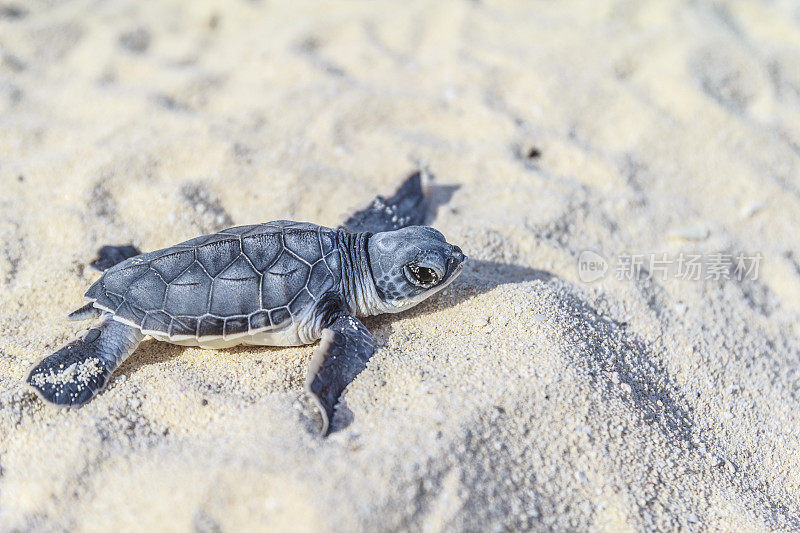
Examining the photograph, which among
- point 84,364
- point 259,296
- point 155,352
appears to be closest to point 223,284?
point 259,296

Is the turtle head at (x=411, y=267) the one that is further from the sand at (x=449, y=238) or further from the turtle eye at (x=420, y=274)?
the sand at (x=449, y=238)

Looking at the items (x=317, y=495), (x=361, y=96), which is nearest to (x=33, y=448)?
(x=317, y=495)

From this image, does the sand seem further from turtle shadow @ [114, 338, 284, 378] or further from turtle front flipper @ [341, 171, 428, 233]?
turtle front flipper @ [341, 171, 428, 233]

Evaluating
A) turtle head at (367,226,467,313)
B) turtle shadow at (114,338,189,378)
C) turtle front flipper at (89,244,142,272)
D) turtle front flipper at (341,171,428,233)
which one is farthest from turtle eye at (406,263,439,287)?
turtle front flipper at (89,244,142,272)

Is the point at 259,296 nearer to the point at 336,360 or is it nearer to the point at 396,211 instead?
the point at 336,360

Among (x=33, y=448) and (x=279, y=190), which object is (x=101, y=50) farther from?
(x=33, y=448)

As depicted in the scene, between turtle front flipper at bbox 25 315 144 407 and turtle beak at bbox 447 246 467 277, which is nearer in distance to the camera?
turtle front flipper at bbox 25 315 144 407
